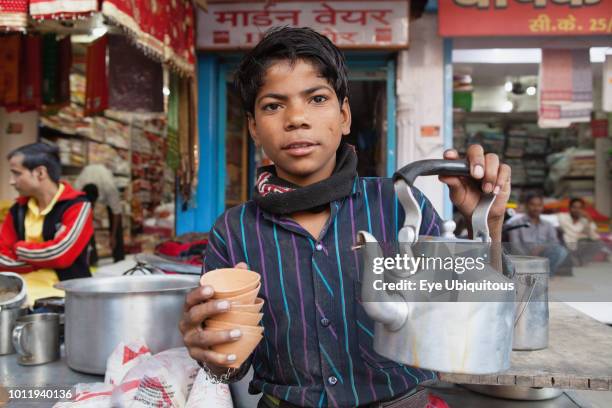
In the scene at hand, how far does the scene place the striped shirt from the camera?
102 centimetres

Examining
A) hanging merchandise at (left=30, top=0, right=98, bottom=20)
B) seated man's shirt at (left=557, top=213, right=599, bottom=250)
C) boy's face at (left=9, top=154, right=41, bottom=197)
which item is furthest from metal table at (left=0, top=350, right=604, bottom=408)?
seated man's shirt at (left=557, top=213, right=599, bottom=250)

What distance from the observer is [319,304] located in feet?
3.38

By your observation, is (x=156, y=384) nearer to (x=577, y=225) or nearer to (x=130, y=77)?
(x=130, y=77)

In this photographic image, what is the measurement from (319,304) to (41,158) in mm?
2635

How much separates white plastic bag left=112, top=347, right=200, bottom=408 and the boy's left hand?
92 centimetres

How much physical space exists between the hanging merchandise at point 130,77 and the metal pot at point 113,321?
2747 millimetres

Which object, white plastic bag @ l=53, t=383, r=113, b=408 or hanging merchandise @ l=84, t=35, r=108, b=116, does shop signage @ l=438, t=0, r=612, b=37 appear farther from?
white plastic bag @ l=53, t=383, r=113, b=408

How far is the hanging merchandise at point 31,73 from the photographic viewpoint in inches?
167

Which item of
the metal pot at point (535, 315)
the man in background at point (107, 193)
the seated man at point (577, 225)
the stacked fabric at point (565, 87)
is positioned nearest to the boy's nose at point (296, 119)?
the metal pot at point (535, 315)

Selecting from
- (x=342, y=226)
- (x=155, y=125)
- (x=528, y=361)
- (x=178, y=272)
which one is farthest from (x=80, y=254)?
(x=155, y=125)

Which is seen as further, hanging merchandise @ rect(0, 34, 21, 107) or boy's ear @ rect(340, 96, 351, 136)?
hanging merchandise @ rect(0, 34, 21, 107)

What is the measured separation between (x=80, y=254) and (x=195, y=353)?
229 centimetres

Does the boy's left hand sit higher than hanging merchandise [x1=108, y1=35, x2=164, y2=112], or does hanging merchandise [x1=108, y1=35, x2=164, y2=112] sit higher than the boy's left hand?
hanging merchandise [x1=108, y1=35, x2=164, y2=112]

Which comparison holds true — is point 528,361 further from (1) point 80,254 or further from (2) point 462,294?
(1) point 80,254
